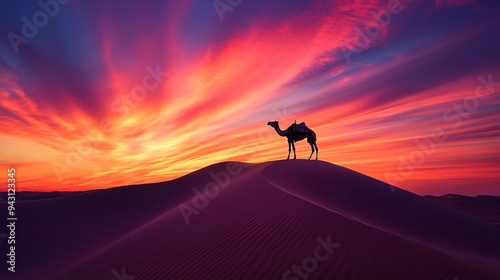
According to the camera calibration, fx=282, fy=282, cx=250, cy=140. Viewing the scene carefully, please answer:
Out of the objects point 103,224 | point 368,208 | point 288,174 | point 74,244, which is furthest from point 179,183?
point 368,208

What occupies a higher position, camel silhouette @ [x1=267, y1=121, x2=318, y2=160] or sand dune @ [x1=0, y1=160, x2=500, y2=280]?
camel silhouette @ [x1=267, y1=121, x2=318, y2=160]

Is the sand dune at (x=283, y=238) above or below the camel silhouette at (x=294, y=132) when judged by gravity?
below

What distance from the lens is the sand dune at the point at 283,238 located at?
19.0ft

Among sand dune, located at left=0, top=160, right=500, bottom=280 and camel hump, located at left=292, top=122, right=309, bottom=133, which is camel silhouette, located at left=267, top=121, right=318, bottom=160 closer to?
camel hump, located at left=292, top=122, right=309, bottom=133

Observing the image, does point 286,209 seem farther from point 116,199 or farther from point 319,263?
point 116,199

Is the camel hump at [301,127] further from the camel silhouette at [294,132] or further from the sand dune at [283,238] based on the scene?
the sand dune at [283,238]

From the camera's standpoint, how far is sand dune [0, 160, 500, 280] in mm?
5793

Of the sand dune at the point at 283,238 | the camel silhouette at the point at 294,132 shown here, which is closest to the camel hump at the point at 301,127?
the camel silhouette at the point at 294,132

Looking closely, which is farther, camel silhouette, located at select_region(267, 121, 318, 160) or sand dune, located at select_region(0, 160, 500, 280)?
camel silhouette, located at select_region(267, 121, 318, 160)

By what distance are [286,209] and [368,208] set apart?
409 centimetres

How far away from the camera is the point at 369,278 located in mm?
5160

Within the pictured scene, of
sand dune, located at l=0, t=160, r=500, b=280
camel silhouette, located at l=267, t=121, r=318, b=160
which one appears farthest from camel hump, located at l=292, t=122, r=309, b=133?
sand dune, located at l=0, t=160, r=500, b=280

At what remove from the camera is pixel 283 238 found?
6.77 m

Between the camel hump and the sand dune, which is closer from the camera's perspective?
the sand dune
